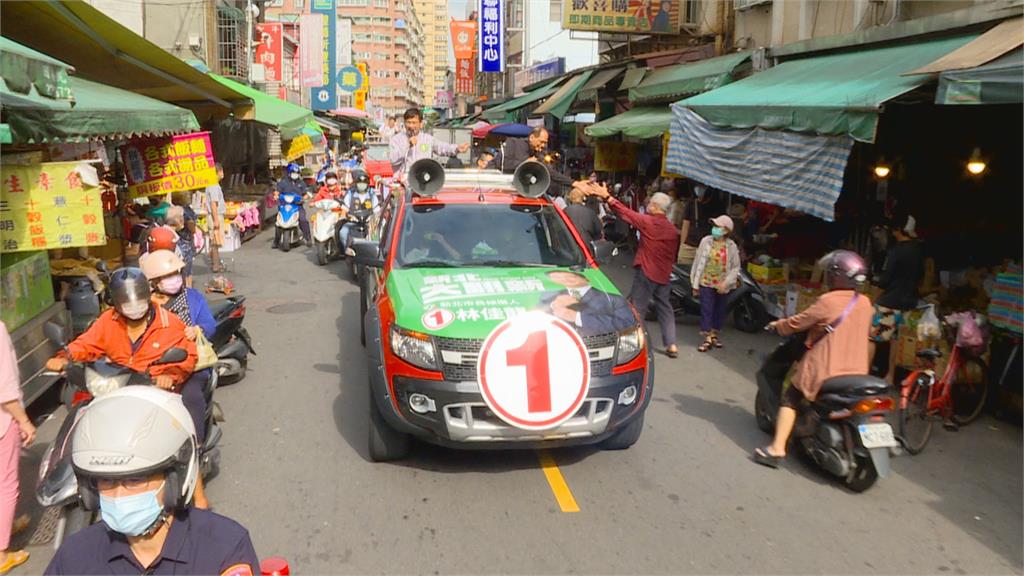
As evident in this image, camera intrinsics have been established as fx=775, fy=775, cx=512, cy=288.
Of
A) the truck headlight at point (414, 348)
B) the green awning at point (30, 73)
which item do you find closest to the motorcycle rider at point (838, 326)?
the truck headlight at point (414, 348)

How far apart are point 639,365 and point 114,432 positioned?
149 inches

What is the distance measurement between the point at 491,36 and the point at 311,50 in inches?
365

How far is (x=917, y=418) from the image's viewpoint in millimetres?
6500

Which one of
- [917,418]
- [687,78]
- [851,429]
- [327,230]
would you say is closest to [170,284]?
[851,429]

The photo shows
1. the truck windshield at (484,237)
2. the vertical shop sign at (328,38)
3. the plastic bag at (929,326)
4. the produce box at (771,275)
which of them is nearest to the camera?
the truck windshield at (484,237)

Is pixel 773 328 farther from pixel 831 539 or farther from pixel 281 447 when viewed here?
pixel 281 447

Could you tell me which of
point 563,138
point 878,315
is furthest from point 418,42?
point 878,315

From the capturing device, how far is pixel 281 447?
620 cm

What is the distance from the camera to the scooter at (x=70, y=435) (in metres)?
3.83

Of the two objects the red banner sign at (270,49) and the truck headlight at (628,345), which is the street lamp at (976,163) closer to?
the truck headlight at (628,345)

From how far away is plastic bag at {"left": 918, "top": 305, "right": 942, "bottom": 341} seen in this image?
7398 millimetres

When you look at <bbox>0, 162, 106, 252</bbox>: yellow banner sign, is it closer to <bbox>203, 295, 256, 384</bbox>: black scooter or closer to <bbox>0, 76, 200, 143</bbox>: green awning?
<bbox>0, 76, 200, 143</bbox>: green awning

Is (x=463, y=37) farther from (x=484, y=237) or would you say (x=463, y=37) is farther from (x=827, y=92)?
(x=484, y=237)

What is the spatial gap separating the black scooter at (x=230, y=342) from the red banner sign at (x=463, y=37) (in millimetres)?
44409
